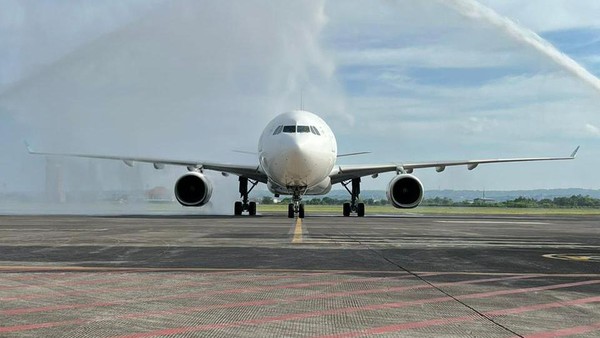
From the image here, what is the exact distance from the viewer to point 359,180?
1394 inches

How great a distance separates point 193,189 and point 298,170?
599 centimetres

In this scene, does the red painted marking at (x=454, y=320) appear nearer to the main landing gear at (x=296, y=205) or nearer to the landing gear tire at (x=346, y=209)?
the main landing gear at (x=296, y=205)

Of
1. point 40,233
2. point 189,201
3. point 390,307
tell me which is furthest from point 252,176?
point 390,307

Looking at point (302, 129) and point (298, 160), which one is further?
point (302, 129)

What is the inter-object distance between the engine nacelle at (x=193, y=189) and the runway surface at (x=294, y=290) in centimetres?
1588

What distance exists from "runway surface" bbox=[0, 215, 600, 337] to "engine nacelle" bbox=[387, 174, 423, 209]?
1681 centimetres

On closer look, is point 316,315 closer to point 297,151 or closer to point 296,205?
point 297,151

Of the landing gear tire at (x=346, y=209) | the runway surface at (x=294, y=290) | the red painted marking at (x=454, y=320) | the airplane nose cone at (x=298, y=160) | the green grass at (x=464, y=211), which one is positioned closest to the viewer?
the red painted marking at (x=454, y=320)

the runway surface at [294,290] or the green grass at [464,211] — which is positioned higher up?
the green grass at [464,211]

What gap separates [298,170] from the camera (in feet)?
88.7

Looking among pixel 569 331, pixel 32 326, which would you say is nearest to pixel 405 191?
pixel 569 331

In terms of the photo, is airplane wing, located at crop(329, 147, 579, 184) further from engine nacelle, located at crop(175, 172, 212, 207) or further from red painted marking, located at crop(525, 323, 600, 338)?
red painted marking, located at crop(525, 323, 600, 338)

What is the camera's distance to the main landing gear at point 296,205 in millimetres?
29766

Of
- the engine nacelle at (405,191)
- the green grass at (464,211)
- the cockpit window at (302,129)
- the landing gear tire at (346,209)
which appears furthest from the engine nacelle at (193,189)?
the green grass at (464,211)
